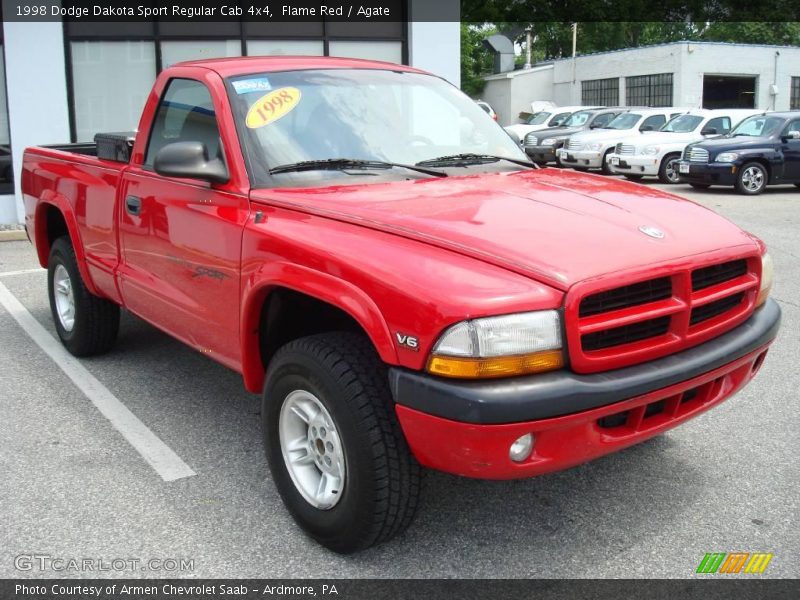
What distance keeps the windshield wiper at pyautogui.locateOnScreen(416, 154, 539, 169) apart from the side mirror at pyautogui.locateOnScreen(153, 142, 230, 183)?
916 millimetres

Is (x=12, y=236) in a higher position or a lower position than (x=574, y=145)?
lower

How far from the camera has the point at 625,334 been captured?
115 inches

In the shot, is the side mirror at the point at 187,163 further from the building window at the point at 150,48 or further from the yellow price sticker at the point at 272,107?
the building window at the point at 150,48

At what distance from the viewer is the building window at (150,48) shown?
12141 mm

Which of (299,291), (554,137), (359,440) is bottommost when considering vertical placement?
(359,440)

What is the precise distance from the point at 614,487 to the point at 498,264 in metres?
1.44

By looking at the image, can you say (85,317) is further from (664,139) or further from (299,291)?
(664,139)

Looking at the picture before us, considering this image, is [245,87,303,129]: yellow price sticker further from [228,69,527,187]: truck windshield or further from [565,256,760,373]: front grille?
[565,256,760,373]: front grille

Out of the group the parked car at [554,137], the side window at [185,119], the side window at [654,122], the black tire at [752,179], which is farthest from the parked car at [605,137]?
the side window at [185,119]

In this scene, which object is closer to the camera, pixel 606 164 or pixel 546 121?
pixel 606 164

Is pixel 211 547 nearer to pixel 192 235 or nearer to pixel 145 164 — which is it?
pixel 192 235

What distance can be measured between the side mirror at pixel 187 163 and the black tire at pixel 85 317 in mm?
2022

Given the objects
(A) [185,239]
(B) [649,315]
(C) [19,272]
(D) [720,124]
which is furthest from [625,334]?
(D) [720,124]

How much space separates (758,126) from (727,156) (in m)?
1.35
